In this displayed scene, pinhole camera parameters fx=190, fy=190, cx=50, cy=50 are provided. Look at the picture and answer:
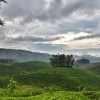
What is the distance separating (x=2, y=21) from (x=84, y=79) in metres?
160

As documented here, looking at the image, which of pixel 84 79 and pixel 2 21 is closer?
pixel 2 21

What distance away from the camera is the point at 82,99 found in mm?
80562

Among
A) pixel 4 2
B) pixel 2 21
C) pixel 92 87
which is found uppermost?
pixel 4 2

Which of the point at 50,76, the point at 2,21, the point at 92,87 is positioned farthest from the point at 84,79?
the point at 2,21

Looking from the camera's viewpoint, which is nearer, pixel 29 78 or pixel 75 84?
pixel 75 84

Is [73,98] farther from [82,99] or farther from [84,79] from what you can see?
[84,79]

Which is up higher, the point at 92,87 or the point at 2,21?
the point at 2,21

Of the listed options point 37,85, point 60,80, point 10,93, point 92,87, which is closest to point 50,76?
point 60,80

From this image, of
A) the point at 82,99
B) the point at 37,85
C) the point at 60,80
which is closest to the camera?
the point at 82,99

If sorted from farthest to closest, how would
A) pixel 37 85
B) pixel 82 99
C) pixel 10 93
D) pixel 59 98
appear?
pixel 37 85 → pixel 10 93 → pixel 82 99 → pixel 59 98

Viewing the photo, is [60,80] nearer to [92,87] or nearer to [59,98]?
[92,87]

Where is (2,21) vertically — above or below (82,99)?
above

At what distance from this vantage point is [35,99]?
77750mm

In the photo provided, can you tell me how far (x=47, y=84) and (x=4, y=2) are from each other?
136319mm
